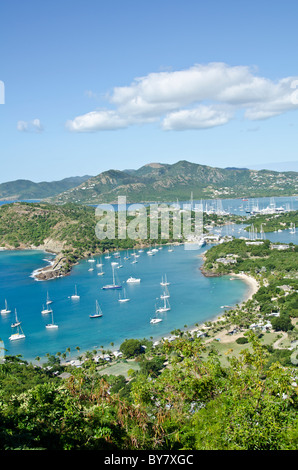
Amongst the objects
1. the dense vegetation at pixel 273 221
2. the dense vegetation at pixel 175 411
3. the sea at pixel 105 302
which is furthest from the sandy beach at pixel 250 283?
the dense vegetation at pixel 273 221

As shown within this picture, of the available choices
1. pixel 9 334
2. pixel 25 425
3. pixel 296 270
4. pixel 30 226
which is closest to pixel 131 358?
pixel 9 334

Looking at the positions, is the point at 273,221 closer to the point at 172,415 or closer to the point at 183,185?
the point at 172,415

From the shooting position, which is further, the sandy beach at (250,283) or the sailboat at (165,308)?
the sandy beach at (250,283)

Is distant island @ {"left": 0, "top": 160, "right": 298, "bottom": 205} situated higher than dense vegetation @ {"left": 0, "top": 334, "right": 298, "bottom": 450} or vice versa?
distant island @ {"left": 0, "top": 160, "right": 298, "bottom": 205}

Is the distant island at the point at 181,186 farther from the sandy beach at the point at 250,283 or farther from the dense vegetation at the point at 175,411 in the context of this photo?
the dense vegetation at the point at 175,411

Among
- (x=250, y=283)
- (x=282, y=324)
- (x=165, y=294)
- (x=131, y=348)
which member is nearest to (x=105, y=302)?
(x=165, y=294)

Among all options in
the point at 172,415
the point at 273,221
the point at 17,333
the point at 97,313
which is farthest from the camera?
the point at 273,221

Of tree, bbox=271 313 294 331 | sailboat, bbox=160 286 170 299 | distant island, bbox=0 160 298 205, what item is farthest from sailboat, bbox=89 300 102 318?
distant island, bbox=0 160 298 205

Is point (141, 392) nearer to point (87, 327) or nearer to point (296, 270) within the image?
point (87, 327)

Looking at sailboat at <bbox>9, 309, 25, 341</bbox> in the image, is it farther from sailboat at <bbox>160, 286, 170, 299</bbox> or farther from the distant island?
the distant island
